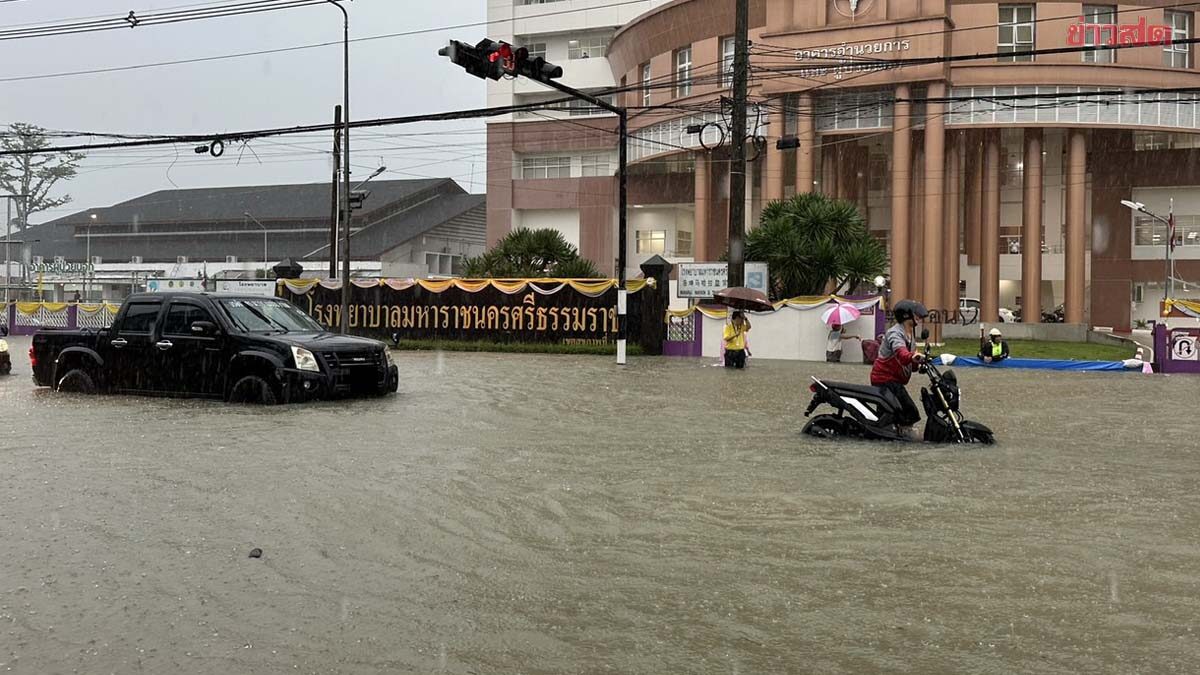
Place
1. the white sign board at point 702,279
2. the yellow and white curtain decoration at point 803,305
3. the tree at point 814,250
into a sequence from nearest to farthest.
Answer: the yellow and white curtain decoration at point 803,305, the white sign board at point 702,279, the tree at point 814,250

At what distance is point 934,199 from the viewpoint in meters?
41.8

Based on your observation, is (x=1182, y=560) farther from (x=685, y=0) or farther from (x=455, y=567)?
(x=685, y=0)

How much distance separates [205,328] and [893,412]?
924cm

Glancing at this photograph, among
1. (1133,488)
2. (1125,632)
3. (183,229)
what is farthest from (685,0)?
(1125,632)

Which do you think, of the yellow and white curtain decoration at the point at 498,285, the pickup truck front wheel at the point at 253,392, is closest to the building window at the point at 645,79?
the yellow and white curtain decoration at the point at 498,285

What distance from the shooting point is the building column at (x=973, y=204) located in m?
50.6

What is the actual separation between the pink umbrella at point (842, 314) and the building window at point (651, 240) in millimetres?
30802

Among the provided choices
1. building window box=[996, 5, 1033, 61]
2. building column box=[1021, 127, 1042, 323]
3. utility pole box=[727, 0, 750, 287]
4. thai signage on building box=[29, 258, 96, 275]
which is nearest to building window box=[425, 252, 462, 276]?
thai signage on building box=[29, 258, 96, 275]

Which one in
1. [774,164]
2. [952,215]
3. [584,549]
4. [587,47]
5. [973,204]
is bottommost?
[584,549]

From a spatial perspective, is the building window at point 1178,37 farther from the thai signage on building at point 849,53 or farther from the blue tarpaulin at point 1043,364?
the blue tarpaulin at point 1043,364

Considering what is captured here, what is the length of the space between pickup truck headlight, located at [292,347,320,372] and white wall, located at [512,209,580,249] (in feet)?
148

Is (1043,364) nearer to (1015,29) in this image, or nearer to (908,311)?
(908,311)

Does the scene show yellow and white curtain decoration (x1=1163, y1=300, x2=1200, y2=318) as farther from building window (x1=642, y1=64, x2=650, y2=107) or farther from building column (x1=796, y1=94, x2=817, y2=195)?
building window (x1=642, y1=64, x2=650, y2=107)

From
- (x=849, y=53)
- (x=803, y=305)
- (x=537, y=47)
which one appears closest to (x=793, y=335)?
(x=803, y=305)
